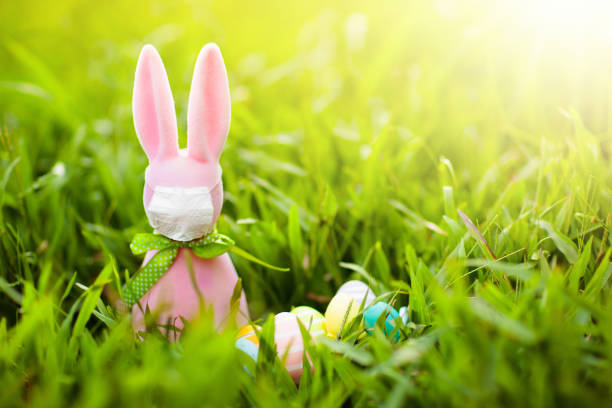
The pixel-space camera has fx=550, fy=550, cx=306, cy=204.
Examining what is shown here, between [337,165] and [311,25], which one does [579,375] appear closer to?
[337,165]

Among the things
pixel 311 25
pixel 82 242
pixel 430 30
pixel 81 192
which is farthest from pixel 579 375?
pixel 311 25

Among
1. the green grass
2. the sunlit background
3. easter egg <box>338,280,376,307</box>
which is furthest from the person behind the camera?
the sunlit background

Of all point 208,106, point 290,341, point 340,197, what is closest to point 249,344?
point 290,341

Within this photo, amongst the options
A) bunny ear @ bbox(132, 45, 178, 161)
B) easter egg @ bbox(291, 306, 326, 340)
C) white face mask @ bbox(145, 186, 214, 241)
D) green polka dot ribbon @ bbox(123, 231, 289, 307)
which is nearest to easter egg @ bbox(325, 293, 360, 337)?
easter egg @ bbox(291, 306, 326, 340)

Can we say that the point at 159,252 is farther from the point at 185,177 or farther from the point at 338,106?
the point at 338,106

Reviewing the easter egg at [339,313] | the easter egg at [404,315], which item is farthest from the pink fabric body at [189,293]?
the easter egg at [404,315]

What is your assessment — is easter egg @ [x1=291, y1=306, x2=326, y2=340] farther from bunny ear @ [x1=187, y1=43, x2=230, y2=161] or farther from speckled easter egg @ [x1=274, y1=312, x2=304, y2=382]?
bunny ear @ [x1=187, y1=43, x2=230, y2=161]

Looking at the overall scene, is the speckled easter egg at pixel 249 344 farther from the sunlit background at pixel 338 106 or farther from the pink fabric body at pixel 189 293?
the sunlit background at pixel 338 106
